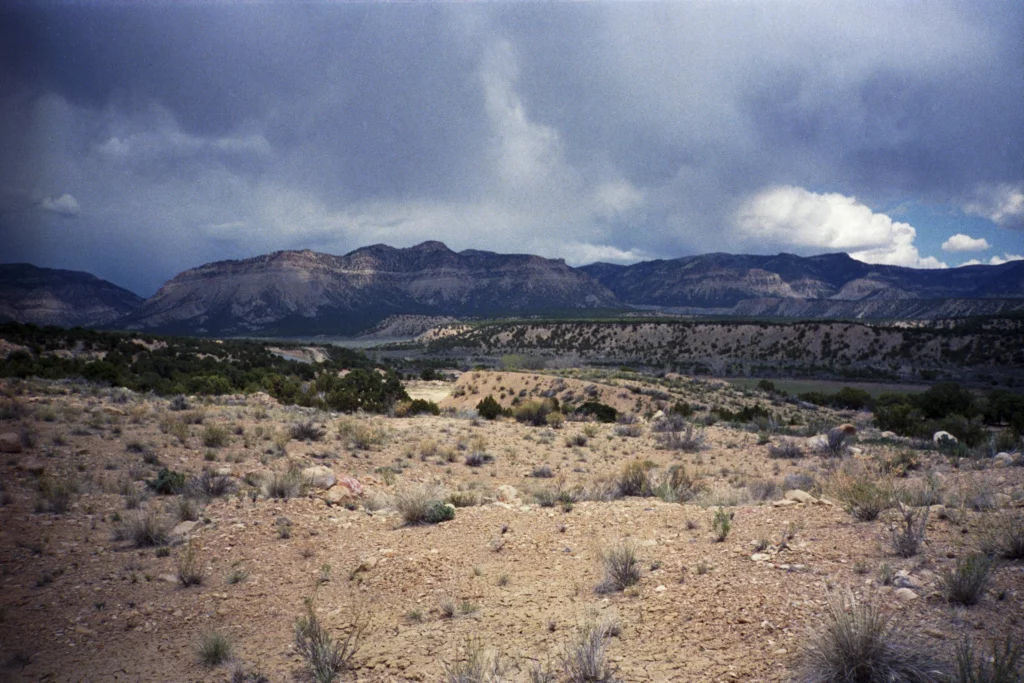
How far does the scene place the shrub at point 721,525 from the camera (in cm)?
645

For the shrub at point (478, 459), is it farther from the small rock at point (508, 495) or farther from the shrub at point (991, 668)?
the shrub at point (991, 668)

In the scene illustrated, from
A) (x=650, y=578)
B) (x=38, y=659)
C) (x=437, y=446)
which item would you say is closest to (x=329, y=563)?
(x=38, y=659)

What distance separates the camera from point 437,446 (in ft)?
49.5

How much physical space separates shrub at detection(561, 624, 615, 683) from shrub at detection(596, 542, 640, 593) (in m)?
1.30

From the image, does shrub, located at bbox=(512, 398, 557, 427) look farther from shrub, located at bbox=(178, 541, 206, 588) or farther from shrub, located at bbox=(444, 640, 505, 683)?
shrub, located at bbox=(444, 640, 505, 683)

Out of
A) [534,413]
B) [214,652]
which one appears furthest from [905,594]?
[534,413]

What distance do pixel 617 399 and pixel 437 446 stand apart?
18.2 meters

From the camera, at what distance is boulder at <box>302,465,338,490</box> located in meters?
9.49

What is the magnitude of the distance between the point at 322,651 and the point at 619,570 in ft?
10.1

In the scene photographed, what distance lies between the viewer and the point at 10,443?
9.50 metres

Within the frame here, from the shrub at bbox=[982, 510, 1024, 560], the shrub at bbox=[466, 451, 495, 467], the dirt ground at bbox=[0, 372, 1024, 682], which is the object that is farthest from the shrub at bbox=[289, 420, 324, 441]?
the shrub at bbox=[982, 510, 1024, 560]

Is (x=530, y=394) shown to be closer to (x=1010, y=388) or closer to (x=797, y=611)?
(x=797, y=611)

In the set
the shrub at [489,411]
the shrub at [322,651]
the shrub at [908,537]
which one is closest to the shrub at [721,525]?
the shrub at [908,537]

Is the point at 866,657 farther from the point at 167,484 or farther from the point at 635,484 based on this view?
the point at 167,484
